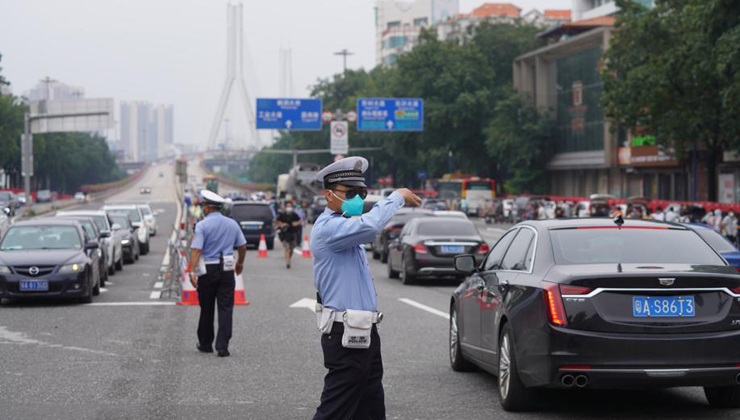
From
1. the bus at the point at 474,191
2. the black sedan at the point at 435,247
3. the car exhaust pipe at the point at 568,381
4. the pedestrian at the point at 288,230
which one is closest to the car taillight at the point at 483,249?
the black sedan at the point at 435,247

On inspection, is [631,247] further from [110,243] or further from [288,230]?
[288,230]

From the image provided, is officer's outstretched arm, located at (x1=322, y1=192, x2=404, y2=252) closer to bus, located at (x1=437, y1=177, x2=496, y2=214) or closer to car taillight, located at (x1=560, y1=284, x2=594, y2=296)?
car taillight, located at (x1=560, y1=284, x2=594, y2=296)

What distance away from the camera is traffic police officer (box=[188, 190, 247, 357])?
11953mm

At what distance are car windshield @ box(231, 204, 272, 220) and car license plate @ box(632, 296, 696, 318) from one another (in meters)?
31.5

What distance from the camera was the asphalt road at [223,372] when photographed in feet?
28.5

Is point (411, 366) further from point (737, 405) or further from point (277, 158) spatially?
point (277, 158)

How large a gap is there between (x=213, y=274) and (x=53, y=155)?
110628 millimetres

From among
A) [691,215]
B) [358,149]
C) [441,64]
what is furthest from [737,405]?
[358,149]

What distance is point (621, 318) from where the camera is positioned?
7656 millimetres

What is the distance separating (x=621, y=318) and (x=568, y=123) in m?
73.5

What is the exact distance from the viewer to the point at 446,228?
2366 cm

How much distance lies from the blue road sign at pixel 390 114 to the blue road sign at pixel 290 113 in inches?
102

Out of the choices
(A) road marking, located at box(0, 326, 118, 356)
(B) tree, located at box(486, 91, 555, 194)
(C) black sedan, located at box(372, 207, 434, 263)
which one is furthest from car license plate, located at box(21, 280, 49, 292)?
(B) tree, located at box(486, 91, 555, 194)

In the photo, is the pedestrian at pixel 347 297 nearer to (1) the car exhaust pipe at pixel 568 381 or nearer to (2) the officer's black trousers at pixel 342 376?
(2) the officer's black trousers at pixel 342 376
